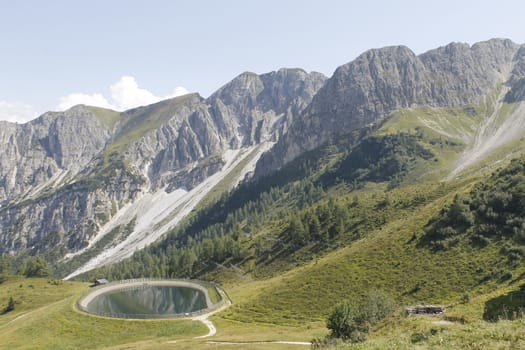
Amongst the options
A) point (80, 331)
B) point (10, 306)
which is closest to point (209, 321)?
point (80, 331)

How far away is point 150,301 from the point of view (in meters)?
119

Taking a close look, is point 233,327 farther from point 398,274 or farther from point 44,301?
point 44,301

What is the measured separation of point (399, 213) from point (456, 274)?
53669 millimetres

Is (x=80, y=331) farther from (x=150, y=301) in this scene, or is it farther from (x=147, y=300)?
(x=147, y=300)

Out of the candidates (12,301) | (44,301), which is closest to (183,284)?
(44,301)

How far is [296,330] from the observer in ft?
213

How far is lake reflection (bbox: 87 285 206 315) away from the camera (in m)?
103

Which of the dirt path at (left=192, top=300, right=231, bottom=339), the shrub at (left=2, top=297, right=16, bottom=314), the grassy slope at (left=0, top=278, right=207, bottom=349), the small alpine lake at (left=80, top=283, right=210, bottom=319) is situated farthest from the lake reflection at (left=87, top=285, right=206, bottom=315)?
the shrub at (left=2, top=297, right=16, bottom=314)

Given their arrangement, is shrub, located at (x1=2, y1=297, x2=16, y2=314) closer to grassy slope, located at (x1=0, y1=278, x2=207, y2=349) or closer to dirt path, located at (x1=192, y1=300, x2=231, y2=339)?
grassy slope, located at (x1=0, y1=278, x2=207, y2=349)

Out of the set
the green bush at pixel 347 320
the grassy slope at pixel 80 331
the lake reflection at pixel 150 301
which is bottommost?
the lake reflection at pixel 150 301

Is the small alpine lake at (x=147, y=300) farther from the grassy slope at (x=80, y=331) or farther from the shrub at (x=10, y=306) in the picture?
the shrub at (x=10, y=306)

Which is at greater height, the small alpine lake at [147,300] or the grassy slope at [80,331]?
the grassy slope at [80,331]

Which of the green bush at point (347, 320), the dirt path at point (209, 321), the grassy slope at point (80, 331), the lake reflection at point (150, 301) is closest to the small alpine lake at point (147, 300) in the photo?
the lake reflection at point (150, 301)

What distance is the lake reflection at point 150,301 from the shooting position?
103 m
